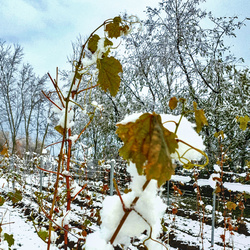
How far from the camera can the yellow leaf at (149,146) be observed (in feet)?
0.93

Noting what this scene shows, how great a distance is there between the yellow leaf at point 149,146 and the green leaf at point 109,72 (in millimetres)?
290

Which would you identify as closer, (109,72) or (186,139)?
(186,139)

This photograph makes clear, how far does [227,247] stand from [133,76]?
7.33 metres

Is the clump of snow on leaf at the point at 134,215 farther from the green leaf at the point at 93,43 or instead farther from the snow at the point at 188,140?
the green leaf at the point at 93,43

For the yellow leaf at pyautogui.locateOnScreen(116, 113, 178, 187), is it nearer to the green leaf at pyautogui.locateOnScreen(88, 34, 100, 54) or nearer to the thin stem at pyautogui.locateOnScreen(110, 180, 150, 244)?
the thin stem at pyautogui.locateOnScreen(110, 180, 150, 244)

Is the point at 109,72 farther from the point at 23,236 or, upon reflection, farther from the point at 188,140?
the point at 23,236

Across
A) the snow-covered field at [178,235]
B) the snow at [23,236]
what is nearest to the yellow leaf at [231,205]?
the snow-covered field at [178,235]

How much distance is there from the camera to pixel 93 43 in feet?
1.95

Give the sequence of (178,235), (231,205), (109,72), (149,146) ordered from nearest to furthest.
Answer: (149,146), (109,72), (231,205), (178,235)

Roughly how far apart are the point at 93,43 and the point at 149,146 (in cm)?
41

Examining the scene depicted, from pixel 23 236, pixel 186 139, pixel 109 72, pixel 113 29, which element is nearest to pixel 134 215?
pixel 186 139

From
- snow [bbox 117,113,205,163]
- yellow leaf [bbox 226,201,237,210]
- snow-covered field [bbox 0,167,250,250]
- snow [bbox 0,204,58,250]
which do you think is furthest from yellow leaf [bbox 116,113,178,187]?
→ snow [bbox 0,204,58,250]

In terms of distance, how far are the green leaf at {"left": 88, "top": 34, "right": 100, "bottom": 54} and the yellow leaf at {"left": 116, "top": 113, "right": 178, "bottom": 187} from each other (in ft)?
1.08

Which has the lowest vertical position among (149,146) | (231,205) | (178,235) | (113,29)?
(178,235)
